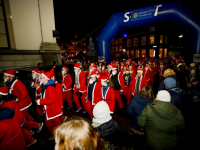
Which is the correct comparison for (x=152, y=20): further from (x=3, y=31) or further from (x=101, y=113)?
(x=3, y=31)

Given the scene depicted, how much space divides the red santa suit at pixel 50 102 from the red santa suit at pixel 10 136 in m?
0.74

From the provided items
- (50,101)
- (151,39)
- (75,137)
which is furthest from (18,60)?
(151,39)

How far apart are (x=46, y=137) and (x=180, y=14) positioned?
11613 millimetres

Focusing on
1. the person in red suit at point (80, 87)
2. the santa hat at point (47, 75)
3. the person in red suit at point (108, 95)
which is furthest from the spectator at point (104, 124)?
the person in red suit at point (80, 87)

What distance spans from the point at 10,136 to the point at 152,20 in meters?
11.7

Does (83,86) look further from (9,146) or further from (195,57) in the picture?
(195,57)

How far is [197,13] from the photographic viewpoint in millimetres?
7367

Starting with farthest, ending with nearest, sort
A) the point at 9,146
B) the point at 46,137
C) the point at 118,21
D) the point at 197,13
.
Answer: the point at 118,21
the point at 197,13
the point at 46,137
the point at 9,146

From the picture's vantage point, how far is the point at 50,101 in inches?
112

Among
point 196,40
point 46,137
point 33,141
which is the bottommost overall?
point 46,137

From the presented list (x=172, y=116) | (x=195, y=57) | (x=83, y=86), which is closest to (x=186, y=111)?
(x=172, y=116)

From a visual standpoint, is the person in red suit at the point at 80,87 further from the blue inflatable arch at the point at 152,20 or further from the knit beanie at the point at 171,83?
the blue inflatable arch at the point at 152,20

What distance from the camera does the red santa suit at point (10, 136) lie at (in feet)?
6.21

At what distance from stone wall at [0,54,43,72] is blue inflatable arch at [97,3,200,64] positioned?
683cm
